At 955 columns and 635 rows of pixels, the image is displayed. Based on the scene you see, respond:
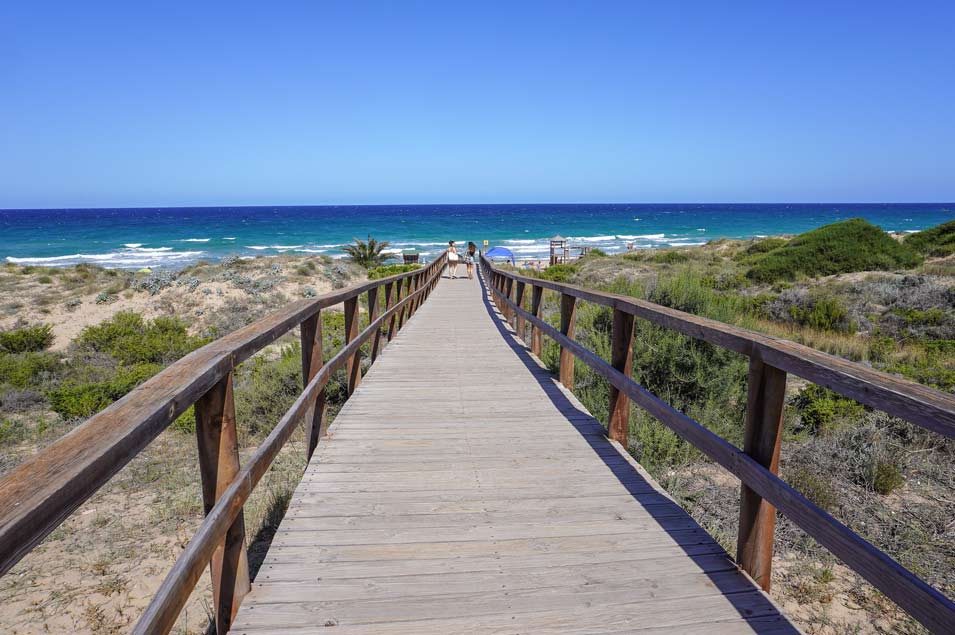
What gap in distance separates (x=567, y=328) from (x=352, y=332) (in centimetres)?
207

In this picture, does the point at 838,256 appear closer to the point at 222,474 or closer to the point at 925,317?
the point at 925,317

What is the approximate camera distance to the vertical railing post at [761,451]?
2.51 metres

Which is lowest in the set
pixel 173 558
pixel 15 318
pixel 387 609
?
→ pixel 15 318

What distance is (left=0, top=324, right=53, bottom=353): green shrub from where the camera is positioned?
14.0m

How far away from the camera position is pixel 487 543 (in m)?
2.99

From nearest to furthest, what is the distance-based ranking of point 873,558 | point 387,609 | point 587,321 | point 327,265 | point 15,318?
point 873,558
point 387,609
point 587,321
point 15,318
point 327,265

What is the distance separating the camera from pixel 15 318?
18797 mm

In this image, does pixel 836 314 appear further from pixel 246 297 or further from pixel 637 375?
pixel 246 297

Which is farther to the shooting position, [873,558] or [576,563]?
[576,563]

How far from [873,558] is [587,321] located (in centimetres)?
748

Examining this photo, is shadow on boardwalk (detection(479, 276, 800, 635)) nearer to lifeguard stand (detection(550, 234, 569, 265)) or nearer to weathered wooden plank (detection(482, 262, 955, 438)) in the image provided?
weathered wooden plank (detection(482, 262, 955, 438))

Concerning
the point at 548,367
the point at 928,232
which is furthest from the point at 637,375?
the point at 928,232

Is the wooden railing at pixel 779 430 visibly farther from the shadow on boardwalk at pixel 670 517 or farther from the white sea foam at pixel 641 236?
the white sea foam at pixel 641 236

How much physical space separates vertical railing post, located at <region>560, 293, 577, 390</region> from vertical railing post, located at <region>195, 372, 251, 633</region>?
3.86m
